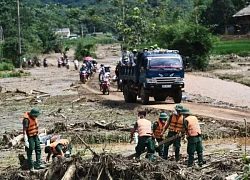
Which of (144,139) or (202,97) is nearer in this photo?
(144,139)

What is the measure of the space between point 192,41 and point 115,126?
101 ft

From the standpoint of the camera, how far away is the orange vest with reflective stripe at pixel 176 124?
14.9m

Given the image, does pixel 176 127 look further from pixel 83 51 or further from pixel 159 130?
pixel 83 51

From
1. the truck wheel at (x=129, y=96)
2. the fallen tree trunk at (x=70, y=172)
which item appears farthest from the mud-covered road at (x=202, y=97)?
the fallen tree trunk at (x=70, y=172)

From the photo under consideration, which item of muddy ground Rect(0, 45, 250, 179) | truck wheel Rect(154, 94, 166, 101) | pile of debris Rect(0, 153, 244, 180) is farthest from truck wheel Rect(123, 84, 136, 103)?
pile of debris Rect(0, 153, 244, 180)

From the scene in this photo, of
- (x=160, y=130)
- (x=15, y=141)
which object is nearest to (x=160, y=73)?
(x=15, y=141)

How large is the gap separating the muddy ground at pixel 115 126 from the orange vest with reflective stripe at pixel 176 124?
2.67ft

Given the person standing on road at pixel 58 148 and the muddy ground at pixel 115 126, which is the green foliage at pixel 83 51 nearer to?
the muddy ground at pixel 115 126

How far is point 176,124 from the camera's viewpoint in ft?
49.1

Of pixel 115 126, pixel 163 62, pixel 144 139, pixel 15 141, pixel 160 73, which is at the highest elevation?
pixel 163 62

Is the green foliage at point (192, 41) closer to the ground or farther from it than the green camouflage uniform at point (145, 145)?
farther from it

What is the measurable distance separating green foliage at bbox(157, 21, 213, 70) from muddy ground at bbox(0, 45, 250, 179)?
5.96 metres

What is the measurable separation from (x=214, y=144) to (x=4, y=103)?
18.0 metres

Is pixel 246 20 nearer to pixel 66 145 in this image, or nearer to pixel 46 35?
pixel 46 35
